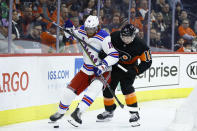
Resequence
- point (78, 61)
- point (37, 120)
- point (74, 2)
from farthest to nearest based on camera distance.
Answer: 1. point (74, 2)
2. point (78, 61)
3. point (37, 120)

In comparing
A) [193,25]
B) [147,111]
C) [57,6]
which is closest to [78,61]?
[57,6]

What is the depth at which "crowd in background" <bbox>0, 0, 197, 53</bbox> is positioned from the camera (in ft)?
19.7

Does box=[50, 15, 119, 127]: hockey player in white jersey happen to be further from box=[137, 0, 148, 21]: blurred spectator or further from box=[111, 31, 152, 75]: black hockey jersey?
box=[137, 0, 148, 21]: blurred spectator

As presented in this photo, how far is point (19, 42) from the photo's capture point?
5.88 meters

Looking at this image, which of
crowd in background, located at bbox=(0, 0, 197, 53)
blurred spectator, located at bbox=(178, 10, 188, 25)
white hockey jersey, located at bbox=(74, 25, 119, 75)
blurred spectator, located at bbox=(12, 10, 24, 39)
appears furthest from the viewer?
blurred spectator, located at bbox=(178, 10, 188, 25)

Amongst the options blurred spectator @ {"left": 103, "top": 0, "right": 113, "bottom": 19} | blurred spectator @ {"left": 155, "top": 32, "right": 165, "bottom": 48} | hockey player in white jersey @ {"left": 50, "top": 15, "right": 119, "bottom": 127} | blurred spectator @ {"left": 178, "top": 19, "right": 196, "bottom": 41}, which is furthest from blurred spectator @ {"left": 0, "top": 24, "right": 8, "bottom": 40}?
blurred spectator @ {"left": 178, "top": 19, "right": 196, "bottom": 41}

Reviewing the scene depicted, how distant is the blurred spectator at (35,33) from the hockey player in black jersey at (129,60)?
1.25 m

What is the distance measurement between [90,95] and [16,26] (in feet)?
5.24

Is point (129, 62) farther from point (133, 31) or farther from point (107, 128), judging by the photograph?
point (107, 128)

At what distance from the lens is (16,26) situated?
5891 mm

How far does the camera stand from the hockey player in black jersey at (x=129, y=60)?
5348mm

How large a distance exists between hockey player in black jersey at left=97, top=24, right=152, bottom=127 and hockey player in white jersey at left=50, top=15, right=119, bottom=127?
264 millimetres

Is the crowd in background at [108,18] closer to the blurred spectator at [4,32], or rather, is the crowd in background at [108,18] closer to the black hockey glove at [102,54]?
the blurred spectator at [4,32]

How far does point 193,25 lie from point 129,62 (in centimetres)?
394
